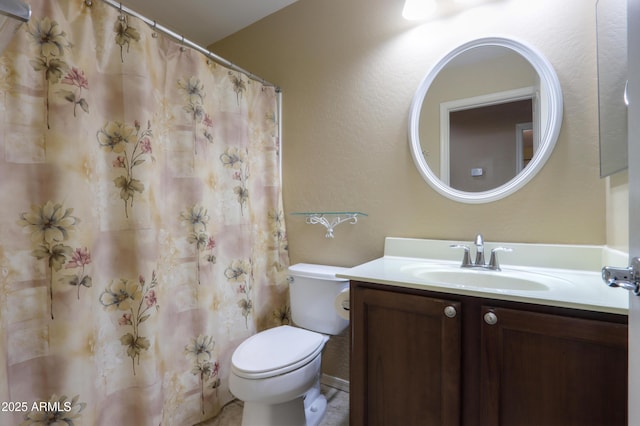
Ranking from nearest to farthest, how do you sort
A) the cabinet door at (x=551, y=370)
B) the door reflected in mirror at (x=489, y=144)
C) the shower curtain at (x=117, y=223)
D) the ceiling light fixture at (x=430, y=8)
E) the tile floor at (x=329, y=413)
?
1. the cabinet door at (x=551, y=370)
2. the shower curtain at (x=117, y=223)
3. the door reflected in mirror at (x=489, y=144)
4. the ceiling light fixture at (x=430, y=8)
5. the tile floor at (x=329, y=413)

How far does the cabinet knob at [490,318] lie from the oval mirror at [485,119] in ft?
2.12

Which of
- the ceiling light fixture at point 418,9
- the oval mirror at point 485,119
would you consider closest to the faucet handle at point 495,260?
the oval mirror at point 485,119

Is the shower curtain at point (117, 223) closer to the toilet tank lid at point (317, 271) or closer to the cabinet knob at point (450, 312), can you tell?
the toilet tank lid at point (317, 271)

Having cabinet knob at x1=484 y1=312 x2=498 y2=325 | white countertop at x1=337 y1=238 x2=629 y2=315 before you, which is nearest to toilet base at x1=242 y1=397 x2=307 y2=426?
white countertop at x1=337 y1=238 x2=629 y2=315

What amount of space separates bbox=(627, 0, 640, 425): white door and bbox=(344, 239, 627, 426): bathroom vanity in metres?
0.16

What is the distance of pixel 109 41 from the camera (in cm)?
121

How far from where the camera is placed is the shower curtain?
1.03 metres

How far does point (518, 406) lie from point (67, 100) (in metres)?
1.86

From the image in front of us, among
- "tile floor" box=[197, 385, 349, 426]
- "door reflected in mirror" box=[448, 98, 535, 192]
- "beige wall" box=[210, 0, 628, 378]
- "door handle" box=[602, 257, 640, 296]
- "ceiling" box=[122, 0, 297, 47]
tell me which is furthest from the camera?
"ceiling" box=[122, 0, 297, 47]

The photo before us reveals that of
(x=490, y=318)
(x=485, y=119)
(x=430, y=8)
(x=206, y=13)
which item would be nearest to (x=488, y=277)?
(x=490, y=318)

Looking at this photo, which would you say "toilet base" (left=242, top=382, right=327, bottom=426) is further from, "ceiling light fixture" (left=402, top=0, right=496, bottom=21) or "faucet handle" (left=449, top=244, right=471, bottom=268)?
"ceiling light fixture" (left=402, top=0, right=496, bottom=21)

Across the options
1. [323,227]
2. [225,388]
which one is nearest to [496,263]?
[323,227]

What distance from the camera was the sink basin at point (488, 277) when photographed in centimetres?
109

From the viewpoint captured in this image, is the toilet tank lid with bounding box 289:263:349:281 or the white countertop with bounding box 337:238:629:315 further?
the toilet tank lid with bounding box 289:263:349:281
